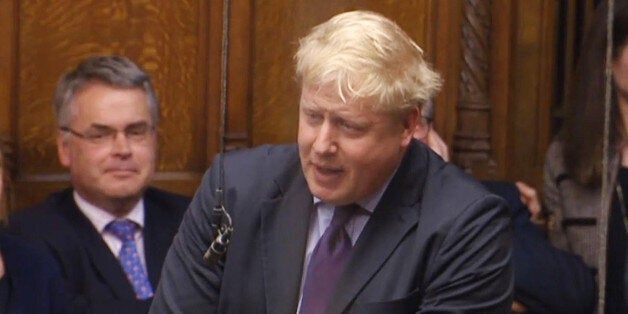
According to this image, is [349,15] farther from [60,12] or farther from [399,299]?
[60,12]

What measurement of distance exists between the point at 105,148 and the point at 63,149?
13 cm

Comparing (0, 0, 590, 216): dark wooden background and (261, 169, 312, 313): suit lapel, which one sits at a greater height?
(0, 0, 590, 216): dark wooden background

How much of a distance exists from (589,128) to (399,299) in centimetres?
130

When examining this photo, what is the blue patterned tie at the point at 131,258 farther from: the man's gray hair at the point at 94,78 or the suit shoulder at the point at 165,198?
the man's gray hair at the point at 94,78

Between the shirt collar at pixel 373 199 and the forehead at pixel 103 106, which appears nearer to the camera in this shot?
the shirt collar at pixel 373 199

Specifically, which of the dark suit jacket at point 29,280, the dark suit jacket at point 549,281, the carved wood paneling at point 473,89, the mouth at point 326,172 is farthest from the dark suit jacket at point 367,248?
the carved wood paneling at point 473,89

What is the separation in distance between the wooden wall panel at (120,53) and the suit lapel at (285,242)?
1.43m

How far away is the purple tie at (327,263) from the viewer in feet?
10.3

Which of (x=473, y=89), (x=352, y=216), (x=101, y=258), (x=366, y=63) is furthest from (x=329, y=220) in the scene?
(x=473, y=89)

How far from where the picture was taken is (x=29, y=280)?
3953 mm

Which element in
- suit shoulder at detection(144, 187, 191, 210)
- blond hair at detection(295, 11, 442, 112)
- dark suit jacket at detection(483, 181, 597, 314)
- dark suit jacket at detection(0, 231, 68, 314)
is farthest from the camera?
suit shoulder at detection(144, 187, 191, 210)

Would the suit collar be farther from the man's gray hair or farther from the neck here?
the man's gray hair

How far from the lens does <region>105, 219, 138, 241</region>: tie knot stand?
14.2 ft

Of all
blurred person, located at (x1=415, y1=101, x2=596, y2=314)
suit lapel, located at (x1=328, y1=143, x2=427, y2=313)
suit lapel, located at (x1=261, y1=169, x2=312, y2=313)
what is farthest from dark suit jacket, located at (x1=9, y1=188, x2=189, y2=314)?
suit lapel, located at (x1=328, y1=143, x2=427, y2=313)
